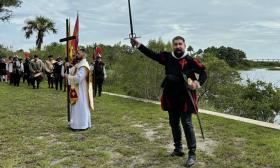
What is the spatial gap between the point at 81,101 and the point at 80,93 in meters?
0.18

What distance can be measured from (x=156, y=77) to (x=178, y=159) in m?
10.4

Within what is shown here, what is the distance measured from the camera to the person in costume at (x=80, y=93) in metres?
9.23

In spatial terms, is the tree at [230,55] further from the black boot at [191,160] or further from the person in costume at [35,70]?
the black boot at [191,160]

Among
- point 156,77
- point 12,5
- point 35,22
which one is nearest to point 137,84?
point 156,77

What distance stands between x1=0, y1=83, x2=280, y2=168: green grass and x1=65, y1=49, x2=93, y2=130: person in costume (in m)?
0.30

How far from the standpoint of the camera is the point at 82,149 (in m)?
7.41

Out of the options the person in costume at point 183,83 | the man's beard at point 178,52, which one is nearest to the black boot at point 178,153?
the person in costume at point 183,83

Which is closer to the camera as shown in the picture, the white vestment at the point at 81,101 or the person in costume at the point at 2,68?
the white vestment at the point at 81,101

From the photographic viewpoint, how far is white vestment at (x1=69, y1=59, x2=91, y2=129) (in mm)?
9218

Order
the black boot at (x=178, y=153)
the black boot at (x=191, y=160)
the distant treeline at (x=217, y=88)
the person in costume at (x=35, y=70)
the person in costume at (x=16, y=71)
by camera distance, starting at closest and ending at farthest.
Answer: the black boot at (x=191, y=160) → the black boot at (x=178, y=153) → the distant treeline at (x=217, y=88) → the person in costume at (x=35, y=70) → the person in costume at (x=16, y=71)

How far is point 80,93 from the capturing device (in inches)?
368

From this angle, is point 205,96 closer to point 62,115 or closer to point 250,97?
point 250,97

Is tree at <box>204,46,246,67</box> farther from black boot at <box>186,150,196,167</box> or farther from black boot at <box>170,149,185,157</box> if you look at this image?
black boot at <box>186,150,196,167</box>

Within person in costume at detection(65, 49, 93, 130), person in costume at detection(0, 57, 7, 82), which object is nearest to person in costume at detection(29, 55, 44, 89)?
person in costume at detection(0, 57, 7, 82)
